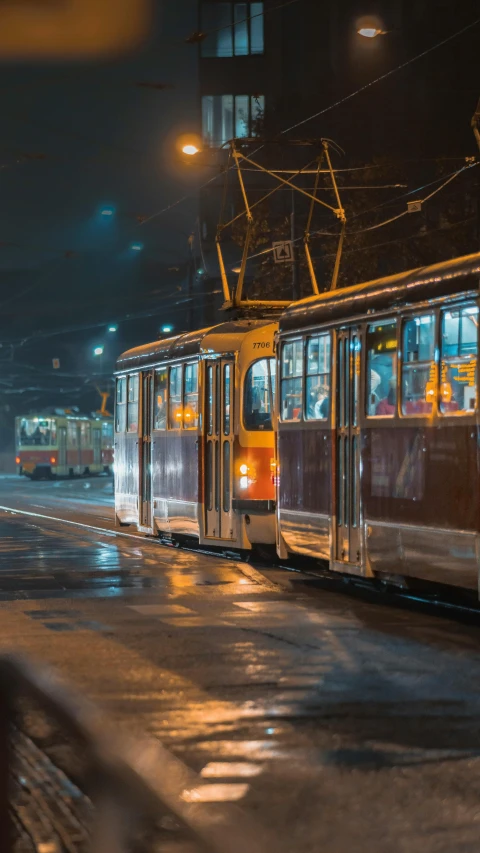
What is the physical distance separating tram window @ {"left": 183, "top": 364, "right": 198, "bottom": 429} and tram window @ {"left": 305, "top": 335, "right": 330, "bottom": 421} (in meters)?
4.18

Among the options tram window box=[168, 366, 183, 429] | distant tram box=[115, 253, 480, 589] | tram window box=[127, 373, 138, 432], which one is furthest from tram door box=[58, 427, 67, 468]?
tram window box=[168, 366, 183, 429]

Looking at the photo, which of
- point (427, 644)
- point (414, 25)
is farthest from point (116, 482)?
point (414, 25)

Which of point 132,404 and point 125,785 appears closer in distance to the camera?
point 125,785

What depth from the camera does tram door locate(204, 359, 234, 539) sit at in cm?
1706

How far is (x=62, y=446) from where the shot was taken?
206 feet

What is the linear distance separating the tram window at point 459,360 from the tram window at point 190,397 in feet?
24.2

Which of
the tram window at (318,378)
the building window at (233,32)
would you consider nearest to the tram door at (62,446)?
the building window at (233,32)

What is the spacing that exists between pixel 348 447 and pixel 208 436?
485 cm

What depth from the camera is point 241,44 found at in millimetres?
50188

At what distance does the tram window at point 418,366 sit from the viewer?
11422 millimetres

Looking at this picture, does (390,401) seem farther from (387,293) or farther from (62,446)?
(62,446)

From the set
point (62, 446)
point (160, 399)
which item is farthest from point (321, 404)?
point (62, 446)

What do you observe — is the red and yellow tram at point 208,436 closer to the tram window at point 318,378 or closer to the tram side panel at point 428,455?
the tram window at point 318,378

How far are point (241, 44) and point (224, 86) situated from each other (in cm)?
170
